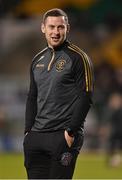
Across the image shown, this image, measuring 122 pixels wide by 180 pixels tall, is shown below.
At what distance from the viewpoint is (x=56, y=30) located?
7.05 m

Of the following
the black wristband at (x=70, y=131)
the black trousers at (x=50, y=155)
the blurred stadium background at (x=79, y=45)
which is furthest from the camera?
the blurred stadium background at (x=79, y=45)

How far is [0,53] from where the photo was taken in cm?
2833

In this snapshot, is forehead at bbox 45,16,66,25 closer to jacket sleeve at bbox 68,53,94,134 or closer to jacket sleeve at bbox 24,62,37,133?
jacket sleeve at bbox 68,53,94,134

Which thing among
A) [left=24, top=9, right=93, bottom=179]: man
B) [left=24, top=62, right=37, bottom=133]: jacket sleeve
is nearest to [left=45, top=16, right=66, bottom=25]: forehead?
[left=24, top=9, right=93, bottom=179]: man

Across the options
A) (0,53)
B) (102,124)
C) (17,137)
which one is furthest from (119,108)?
(0,53)

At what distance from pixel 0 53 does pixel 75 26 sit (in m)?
2.93

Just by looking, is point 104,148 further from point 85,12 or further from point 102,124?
point 85,12

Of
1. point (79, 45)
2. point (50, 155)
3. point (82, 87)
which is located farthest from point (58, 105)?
point (79, 45)

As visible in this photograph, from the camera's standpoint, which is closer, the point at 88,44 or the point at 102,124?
the point at 102,124

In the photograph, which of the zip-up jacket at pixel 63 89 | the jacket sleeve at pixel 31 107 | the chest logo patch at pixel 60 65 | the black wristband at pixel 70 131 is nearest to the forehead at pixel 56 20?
the zip-up jacket at pixel 63 89

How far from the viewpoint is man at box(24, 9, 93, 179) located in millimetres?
6977

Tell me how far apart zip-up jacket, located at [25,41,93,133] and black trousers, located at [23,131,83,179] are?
0.09m

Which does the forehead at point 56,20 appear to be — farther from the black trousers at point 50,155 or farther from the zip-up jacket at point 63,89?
the black trousers at point 50,155

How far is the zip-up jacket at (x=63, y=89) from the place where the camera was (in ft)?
22.9
